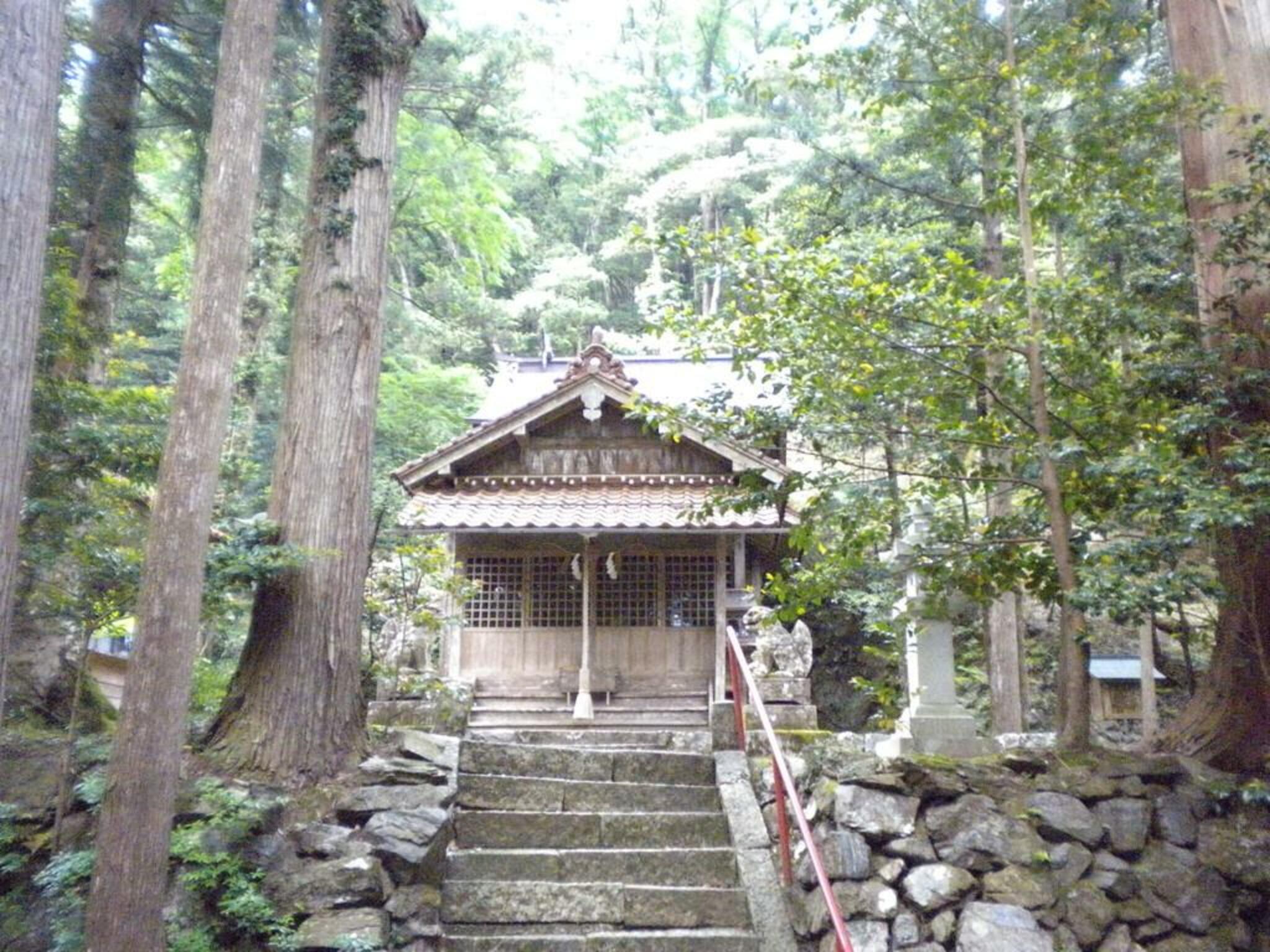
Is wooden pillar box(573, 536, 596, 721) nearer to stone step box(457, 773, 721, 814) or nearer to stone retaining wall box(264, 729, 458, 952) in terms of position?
stone step box(457, 773, 721, 814)

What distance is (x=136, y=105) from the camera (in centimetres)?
957

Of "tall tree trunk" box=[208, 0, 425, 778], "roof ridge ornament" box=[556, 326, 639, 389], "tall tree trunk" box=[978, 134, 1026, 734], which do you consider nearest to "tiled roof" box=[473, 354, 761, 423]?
"roof ridge ornament" box=[556, 326, 639, 389]

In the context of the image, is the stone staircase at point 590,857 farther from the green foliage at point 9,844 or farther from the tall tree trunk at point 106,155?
the tall tree trunk at point 106,155

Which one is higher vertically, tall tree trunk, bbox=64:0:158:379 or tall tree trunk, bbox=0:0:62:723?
tall tree trunk, bbox=64:0:158:379

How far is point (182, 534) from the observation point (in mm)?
5172

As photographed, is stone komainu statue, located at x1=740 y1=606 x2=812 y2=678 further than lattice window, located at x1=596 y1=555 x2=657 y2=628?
No

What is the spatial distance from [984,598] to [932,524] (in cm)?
60

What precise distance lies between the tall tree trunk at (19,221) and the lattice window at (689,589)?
27.6ft

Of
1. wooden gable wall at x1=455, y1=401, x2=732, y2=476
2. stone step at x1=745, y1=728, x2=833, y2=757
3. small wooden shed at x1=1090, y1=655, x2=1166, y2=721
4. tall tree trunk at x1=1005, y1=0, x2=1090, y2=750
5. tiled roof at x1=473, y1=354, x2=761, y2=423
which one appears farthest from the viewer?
tiled roof at x1=473, y1=354, x2=761, y2=423

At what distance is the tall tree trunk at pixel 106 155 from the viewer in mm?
8961

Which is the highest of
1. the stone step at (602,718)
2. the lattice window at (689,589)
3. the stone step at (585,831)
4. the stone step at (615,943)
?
the lattice window at (689,589)

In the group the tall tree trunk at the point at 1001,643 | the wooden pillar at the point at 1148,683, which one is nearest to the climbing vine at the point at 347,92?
the tall tree trunk at the point at 1001,643

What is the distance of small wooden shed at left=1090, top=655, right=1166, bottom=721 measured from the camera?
42.2 feet

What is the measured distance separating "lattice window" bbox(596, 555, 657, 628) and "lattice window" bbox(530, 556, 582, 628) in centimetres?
30
